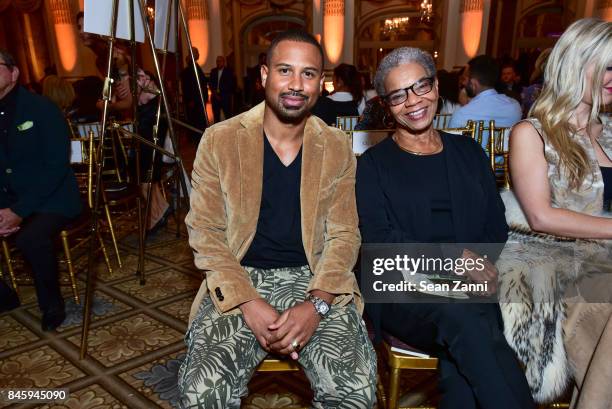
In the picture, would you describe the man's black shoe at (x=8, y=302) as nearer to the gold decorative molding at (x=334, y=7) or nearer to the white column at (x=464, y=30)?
the gold decorative molding at (x=334, y=7)

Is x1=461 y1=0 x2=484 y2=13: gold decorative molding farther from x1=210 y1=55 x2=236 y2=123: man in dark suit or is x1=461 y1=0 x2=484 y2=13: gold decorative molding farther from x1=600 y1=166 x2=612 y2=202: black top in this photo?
x1=600 y1=166 x2=612 y2=202: black top

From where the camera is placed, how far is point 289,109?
1.60 meters

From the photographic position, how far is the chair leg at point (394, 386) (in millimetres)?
1543

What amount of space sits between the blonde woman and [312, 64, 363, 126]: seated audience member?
2818 millimetres

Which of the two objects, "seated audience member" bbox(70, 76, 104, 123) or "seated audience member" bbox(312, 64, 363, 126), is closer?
"seated audience member" bbox(312, 64, 363, 126)

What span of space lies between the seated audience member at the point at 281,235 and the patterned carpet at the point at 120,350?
66 cm

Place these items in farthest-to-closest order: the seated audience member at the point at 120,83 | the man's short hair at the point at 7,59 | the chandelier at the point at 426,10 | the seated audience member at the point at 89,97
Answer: the chandelier at the point at 426,10
the seated audience member at the point at 89,97
the seated audience member at the point at 120,83
the man's short hair at the point at 7,59

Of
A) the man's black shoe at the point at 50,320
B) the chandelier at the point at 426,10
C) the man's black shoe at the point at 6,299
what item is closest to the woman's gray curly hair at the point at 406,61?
the man's black shoe at the point at 50,320

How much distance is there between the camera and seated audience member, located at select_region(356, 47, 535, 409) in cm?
148

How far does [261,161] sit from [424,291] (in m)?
0.75

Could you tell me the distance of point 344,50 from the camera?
11.5 metres

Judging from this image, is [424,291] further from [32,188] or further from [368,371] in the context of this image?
[32,188]

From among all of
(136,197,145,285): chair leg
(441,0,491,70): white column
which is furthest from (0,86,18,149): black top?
(441,0,491,70): white column

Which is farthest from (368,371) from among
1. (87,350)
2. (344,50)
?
(344,50)
